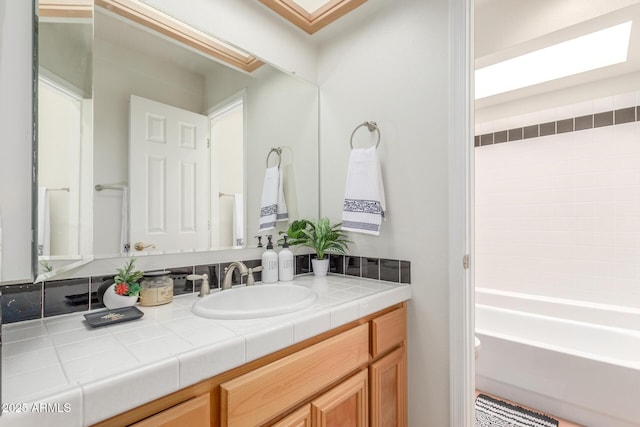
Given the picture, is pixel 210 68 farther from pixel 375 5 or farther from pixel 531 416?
pixel 531 416

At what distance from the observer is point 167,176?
1.34 metres

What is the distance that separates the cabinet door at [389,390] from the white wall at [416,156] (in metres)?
0.07

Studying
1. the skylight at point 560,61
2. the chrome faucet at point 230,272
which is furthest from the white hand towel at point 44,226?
the skylight at point 560,61

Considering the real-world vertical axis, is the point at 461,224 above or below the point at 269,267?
above

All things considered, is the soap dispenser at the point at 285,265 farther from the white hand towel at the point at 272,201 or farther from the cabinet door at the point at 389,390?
the cabinet door at the point at 389,390

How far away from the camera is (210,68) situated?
1.48 meters

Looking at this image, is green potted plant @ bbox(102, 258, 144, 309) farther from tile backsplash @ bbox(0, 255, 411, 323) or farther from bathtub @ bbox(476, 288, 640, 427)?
bathtub @ bbox(476, 288, 640, 427)

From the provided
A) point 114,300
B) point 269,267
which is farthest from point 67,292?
point 269,267

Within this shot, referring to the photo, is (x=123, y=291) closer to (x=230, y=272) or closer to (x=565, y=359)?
(x=230, y=272)

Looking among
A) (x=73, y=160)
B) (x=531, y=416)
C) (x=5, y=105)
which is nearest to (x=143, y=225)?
(x=73, y=160)

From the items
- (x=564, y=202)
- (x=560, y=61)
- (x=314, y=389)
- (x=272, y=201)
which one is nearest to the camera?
(x=314, y=389)

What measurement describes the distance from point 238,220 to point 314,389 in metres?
0.88

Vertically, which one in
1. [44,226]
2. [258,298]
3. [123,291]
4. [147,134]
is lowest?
[258,298]

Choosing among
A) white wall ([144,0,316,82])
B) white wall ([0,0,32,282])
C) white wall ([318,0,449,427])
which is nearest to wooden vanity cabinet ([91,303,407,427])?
white wall ([318,0,449,427])
